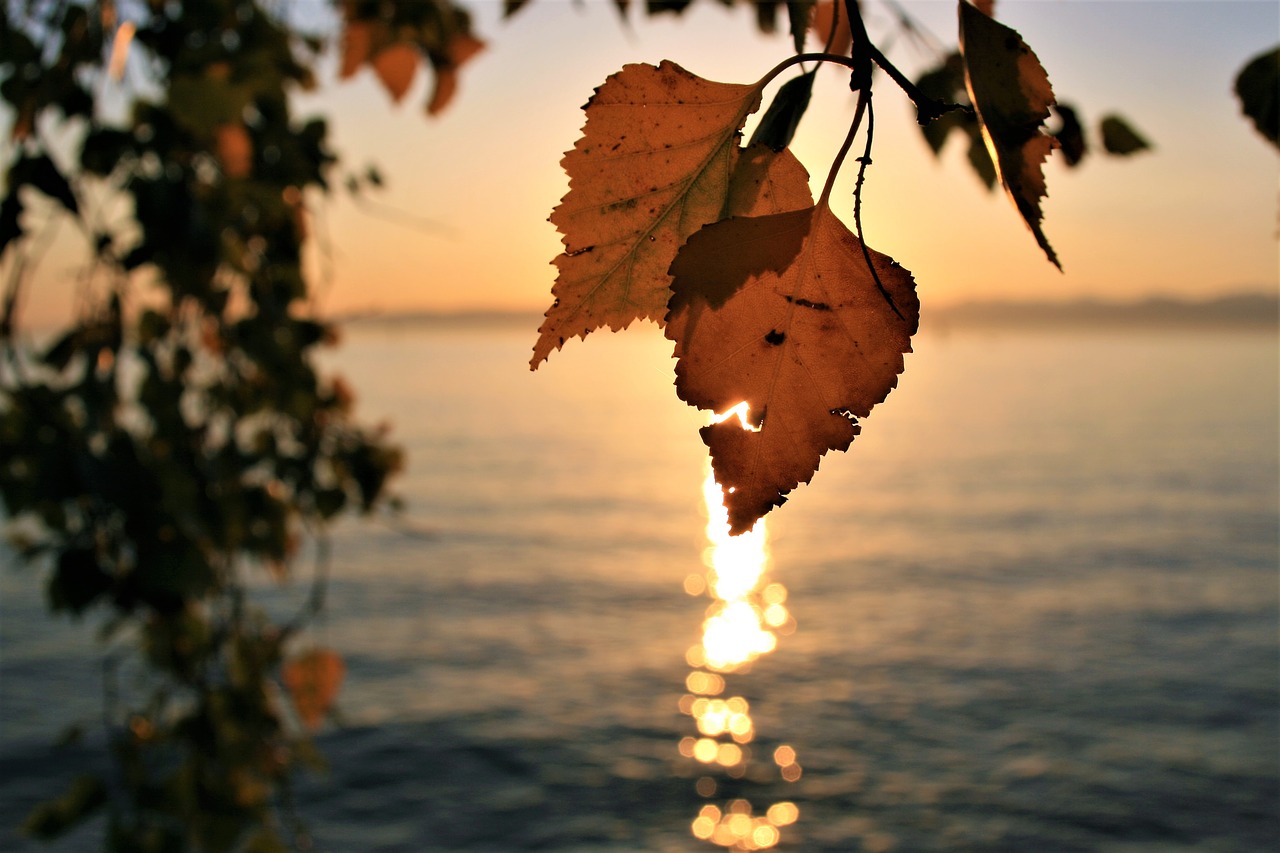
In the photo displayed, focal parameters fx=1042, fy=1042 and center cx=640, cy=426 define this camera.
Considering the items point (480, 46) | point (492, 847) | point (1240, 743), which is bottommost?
point (492, 847)

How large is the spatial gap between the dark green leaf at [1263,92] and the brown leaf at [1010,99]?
21.9 inches

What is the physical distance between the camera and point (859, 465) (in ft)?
106

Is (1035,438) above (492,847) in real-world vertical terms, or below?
above

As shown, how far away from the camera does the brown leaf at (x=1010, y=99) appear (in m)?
0.31

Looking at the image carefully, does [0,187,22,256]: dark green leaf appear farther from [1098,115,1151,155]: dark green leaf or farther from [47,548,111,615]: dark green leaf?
[1098,115,1151,155]: dark green leaf

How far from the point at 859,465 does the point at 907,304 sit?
Result: 1291 inches

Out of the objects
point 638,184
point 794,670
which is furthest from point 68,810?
point 794,670

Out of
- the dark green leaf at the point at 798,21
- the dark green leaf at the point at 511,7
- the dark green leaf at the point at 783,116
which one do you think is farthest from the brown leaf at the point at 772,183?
the dark green leaf at the point at 511,7

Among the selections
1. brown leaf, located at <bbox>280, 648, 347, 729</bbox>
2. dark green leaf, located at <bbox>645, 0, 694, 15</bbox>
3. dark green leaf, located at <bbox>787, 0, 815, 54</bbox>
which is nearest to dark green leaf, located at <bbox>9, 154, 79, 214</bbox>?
dark green leaf, located at <bbox>645, 0, 694, 15</bbox>

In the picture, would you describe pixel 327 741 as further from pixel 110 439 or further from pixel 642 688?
pixel 110 439

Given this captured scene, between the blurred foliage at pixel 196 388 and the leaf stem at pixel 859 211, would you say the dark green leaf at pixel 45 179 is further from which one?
the leaf stem at pixel 859 211

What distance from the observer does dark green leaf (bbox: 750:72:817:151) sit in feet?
1.30

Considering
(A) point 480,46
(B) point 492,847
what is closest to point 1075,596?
(B) point 492,847

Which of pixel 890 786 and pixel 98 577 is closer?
pixel 98 577
